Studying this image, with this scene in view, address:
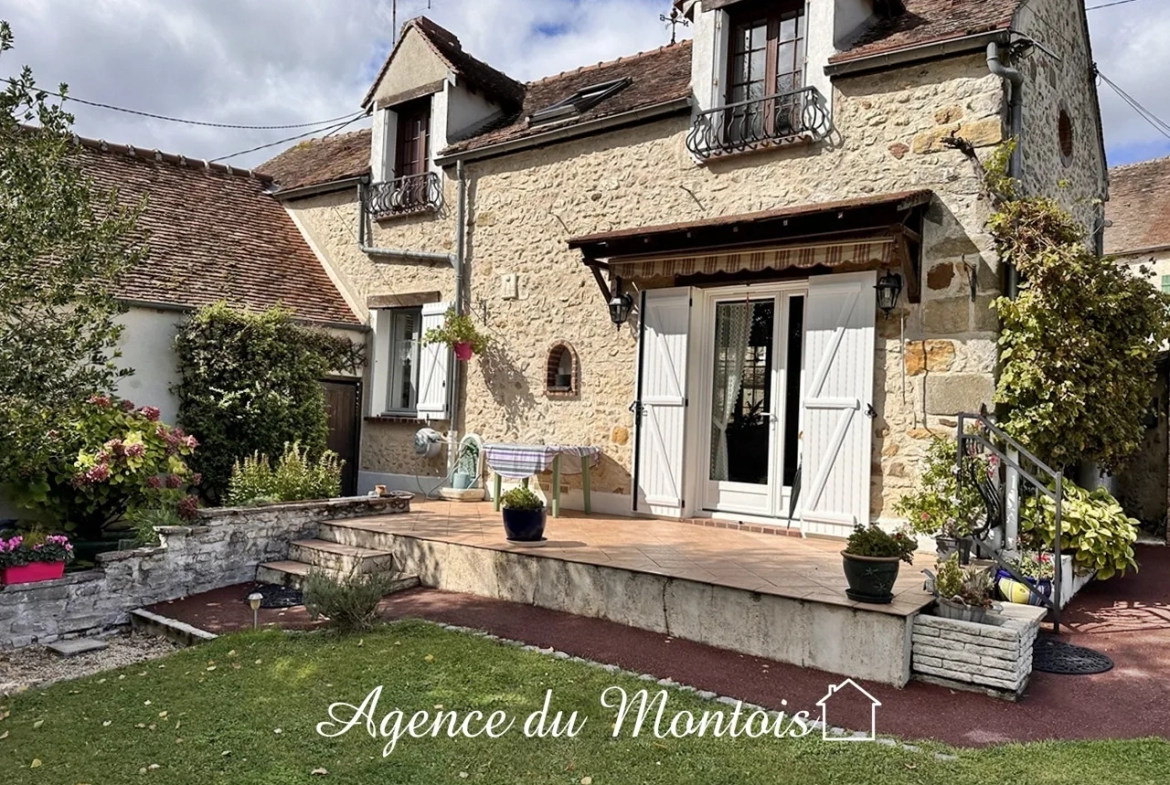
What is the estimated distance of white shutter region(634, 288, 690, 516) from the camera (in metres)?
9.11

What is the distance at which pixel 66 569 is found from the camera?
7539mm


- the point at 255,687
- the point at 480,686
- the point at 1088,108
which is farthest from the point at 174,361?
the point at 1088,108

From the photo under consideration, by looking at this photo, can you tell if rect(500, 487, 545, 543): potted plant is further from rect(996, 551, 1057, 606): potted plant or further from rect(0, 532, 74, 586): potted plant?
rect(0, 532, 74, 586): potted plant

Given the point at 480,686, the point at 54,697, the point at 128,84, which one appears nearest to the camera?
the point at 480,686

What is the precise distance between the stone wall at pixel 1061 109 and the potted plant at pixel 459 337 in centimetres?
687

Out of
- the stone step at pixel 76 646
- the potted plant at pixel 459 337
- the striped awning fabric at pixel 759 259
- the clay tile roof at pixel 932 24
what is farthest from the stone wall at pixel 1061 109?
the stone step at pixel 76 646

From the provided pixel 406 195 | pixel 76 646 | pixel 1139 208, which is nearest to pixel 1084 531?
pixel 76 646

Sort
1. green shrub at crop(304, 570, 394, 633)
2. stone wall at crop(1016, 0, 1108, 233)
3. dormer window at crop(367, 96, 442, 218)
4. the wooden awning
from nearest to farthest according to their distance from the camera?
green shrub at crop(304, 570, 394, 633)
the wooden awning
stone wall at crop(1016, 0, 1108, 233)
dormer window at crop(367, 96, 442, 218)

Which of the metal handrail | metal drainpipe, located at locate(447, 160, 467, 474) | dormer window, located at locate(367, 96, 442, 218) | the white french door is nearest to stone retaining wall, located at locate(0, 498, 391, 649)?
metal drainpipe, located at locate(447, 160, 467, 474)

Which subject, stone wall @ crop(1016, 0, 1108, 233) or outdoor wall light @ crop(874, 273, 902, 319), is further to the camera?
stone wall @ crop(1016, 0, 1108, 233)

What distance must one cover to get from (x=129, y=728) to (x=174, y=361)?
280 inches

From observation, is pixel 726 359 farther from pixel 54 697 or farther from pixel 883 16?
pixel 54 697

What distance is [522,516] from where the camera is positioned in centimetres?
740

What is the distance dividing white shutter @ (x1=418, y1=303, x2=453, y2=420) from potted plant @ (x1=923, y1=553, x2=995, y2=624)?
25.0ft
